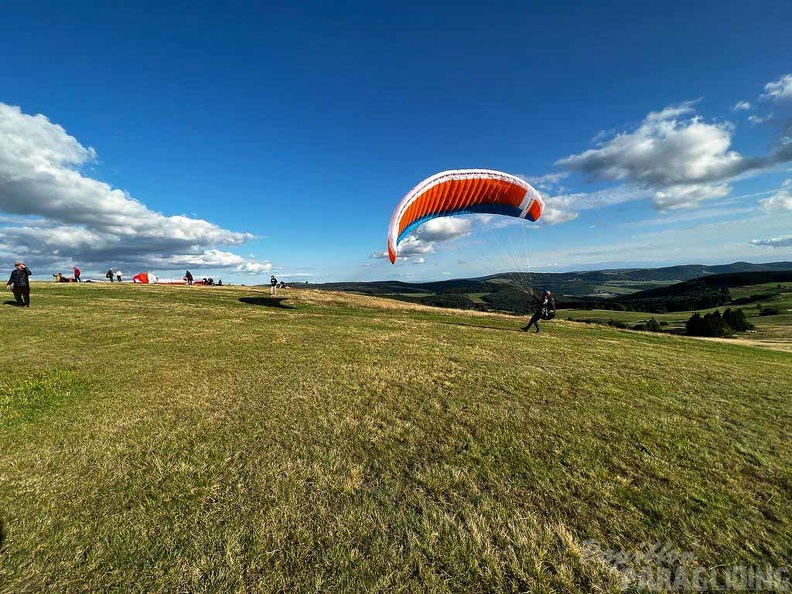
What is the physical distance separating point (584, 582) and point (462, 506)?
163 cm

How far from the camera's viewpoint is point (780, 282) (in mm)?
193375

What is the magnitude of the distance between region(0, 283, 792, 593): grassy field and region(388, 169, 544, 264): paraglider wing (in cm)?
934

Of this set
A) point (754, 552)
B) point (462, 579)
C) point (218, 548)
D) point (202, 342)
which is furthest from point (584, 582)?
point (202, 342)

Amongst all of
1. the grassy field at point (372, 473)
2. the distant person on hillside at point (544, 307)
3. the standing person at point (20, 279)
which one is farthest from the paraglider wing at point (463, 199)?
the standing person at point (20, 279)

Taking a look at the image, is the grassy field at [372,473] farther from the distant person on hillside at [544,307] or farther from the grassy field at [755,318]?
the grassy field at [755,318]

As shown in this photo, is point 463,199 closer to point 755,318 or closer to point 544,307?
point 544,307

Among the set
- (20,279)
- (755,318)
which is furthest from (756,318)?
(20,279)

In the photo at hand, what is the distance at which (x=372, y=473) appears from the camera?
18.6 ft

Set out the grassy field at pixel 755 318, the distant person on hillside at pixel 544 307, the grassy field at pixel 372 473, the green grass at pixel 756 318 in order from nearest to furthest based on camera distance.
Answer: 1. the grassy field at pixel 372 473
2. the distant person on hillside at pixel 544 307
3. the grassy field at pixel 755 318
4. the green grass at pixel 756 318

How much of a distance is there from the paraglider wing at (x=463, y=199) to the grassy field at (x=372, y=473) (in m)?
9.34

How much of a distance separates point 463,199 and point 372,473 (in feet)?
59.3

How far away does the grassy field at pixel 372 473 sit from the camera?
3955 mm

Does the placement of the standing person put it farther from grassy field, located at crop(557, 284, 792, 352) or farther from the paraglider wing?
grassy field, located at crop(557, 284, 792, 352)

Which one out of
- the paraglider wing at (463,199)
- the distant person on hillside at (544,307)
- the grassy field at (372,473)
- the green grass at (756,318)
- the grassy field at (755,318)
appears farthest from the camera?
the green grass at (756,318)
